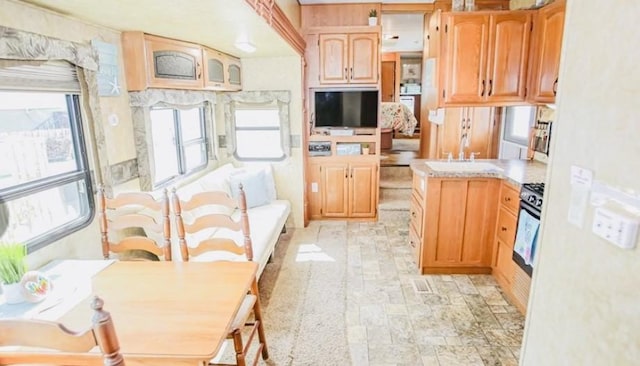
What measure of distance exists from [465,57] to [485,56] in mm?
175

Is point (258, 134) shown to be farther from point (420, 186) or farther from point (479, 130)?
point (479, 130)

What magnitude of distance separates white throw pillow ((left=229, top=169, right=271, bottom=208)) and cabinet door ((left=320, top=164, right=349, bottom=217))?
815 mm

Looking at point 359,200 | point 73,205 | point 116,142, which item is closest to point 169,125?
point 116,142

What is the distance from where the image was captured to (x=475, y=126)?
4246 mm

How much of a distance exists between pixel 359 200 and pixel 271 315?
223cm

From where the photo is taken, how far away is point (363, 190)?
4562 millimetres

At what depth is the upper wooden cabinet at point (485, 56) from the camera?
3.16 meters

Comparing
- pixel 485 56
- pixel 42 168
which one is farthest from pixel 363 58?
pixel 42 168

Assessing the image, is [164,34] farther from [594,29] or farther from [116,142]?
[594,29]

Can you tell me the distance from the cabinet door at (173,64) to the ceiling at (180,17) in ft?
0.24

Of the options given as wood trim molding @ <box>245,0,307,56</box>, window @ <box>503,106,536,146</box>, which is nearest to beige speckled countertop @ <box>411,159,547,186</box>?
window @ <box>503,106,536,146</box>

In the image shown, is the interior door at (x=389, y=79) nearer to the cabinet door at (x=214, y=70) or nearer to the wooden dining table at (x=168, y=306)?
the cabinet door at (x=214, y=70)

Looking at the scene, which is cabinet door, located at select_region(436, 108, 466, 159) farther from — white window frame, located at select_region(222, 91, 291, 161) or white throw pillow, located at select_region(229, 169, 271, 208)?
white throw pillow, located at select_region(229, 169, 271, 208)

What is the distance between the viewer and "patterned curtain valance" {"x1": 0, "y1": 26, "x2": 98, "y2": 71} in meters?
1.60
